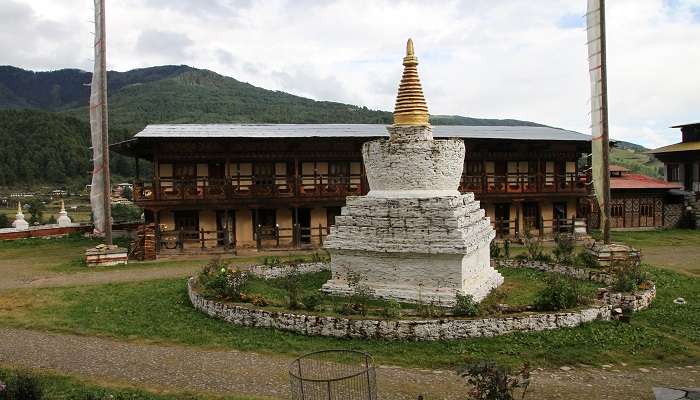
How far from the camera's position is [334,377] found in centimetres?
909

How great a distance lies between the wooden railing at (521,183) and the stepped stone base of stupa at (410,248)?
14.3m

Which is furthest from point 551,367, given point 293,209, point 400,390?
point 293,209

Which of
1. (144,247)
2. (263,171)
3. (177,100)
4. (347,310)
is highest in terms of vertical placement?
(177,100)

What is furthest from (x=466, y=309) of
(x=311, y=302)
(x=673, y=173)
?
(x=673, y=173)

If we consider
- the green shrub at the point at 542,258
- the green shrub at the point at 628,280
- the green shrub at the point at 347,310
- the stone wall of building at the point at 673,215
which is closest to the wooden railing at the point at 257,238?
the green shrub at the point at 542,258

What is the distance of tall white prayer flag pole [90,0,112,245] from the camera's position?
69.6 ft

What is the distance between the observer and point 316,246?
87.6 feet

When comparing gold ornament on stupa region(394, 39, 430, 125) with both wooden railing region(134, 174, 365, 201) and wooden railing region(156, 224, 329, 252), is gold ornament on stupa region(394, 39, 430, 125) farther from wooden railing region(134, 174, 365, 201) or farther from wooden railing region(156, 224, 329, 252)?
wooden railing region(134, 174, 365, 201)

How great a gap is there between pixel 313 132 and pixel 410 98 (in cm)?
1272

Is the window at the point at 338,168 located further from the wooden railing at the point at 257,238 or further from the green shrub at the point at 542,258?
the green shrub at the point at 542,258

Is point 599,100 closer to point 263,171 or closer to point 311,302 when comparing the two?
point 311,302

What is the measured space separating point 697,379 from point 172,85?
123m

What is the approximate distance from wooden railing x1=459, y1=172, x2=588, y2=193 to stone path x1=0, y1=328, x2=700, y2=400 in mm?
19800

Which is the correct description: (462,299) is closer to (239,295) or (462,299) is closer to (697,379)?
(697,379)
